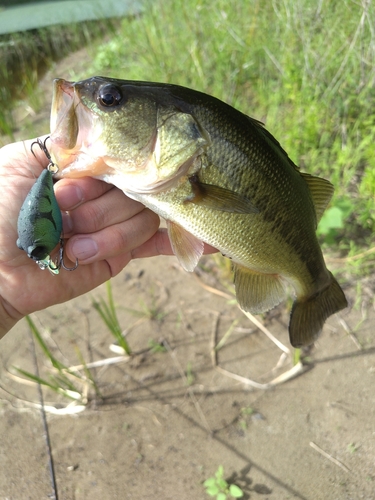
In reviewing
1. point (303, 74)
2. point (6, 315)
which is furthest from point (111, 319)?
point (303, 74)

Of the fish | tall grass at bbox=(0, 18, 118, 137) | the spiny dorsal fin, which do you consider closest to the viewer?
the fish

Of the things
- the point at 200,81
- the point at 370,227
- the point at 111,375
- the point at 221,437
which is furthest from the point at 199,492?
the point at 200,81

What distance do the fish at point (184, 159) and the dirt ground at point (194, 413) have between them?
1.30m

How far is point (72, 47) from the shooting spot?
7.72 metres

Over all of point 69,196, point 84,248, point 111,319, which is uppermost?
point 69,196

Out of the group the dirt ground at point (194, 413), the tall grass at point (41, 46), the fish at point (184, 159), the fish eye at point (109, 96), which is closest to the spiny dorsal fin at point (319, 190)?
the fish at point (184, 159)

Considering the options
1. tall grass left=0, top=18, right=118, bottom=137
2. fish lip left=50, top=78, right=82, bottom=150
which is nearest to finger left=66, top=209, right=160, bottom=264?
fish lip left=50, top=78, right=82, bottom=150

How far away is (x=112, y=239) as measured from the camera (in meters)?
1.41

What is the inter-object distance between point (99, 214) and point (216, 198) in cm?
46

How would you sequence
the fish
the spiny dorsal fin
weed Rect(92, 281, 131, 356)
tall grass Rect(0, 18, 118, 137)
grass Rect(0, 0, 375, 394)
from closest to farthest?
the fish < the spiny dorsal fin < weed Rect(92, 281, 131, 356) < grass Rect(0, 0, 375, 394) < tall grass Rect(0, 18, 118, 137)

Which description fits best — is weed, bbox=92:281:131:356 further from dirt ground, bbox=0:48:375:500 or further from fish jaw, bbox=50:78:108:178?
fish jaw, bbox=50:78:108:178

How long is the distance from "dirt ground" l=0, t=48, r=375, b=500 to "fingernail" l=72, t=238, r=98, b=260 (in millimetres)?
1354

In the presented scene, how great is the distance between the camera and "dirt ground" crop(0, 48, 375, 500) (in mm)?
2039

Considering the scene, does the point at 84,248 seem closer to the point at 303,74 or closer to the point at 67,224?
the point at 67,224
